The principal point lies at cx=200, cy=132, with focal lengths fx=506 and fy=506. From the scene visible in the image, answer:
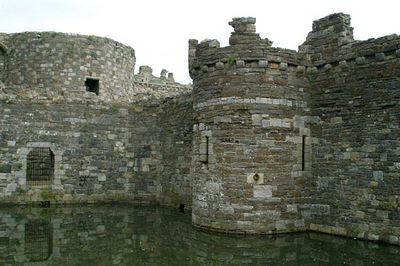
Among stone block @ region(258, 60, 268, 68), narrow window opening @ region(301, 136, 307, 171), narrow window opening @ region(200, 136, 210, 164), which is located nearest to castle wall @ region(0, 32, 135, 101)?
narrow window opening @ region(200, 136, 210, 164)

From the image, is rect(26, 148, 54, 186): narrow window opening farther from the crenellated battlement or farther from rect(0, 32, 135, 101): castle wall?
the crenellated battlement

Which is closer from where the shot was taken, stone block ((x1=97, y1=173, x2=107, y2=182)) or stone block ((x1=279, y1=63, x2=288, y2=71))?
stone block ((x1=279, y1=63, x2=288, y2=71))

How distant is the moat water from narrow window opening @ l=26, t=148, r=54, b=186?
5.20m

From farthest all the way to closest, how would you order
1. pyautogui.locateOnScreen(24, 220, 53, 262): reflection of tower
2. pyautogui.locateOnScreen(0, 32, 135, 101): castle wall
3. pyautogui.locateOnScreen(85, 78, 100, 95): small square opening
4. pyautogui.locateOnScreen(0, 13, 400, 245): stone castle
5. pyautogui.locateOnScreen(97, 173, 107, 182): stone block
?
pyautogui.locateOnScreen(85, 78, 100, 95): small square opening, pyautogui.locateOnScreen(0, 32, 135, 101): castle wall, pyautogui.locateOnScreen(97, 173, 107, 182): stone block, pyautogui.locateOnScreen(0, 13, 400, 245): stone castle, pyautogui.locateOnScreen(24, 220, 53, 262): reflection of tower

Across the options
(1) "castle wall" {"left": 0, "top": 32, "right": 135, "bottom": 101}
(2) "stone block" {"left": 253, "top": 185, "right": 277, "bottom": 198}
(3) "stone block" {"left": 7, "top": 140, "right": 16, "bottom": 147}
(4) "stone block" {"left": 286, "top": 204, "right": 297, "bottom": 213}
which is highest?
(1) "castle wall" {"left": 0, "top": 32, "right": 135, "bottom": 101}

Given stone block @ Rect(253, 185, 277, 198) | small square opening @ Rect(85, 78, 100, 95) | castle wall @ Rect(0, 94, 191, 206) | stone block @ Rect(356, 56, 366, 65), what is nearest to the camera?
stone block @ Rect(356, 56, 366, 65)

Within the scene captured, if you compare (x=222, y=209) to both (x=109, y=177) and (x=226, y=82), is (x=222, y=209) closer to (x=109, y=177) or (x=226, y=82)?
(x=226, y=82)

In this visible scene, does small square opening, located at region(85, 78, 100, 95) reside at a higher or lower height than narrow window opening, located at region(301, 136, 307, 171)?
higher

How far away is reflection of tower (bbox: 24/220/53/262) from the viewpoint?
9.82 metres

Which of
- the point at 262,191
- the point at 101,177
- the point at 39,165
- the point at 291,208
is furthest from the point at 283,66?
the point at 39,165

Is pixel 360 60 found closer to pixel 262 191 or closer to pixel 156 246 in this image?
pixel 262 191

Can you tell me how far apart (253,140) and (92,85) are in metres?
13.4

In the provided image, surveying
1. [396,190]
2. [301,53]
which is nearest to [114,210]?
[301,53]

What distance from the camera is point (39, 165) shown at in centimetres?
1997
